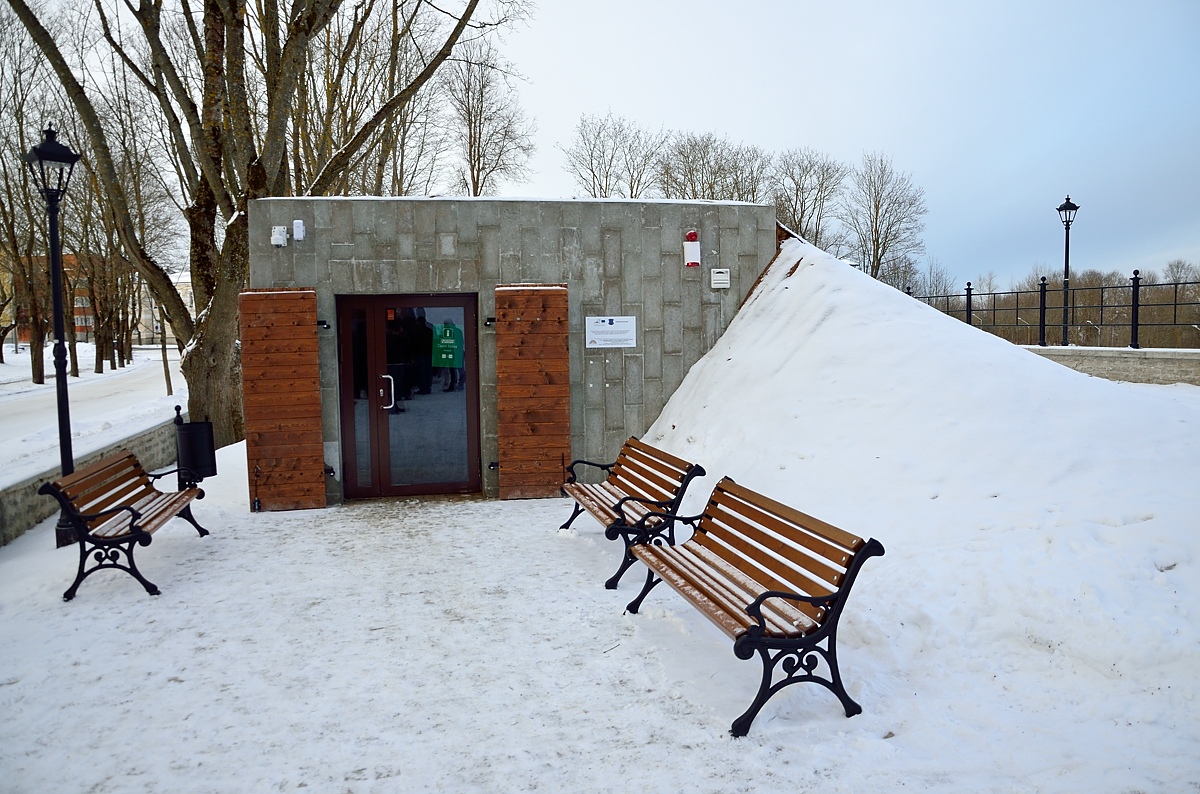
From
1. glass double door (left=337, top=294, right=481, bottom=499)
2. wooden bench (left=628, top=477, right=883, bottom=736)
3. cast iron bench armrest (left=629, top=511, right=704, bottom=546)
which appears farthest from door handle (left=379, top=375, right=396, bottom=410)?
wooden bench (left=628, top=477, right=883, bottom=736)

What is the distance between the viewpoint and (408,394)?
9344 mm

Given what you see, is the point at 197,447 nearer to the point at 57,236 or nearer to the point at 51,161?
the point at 57,236

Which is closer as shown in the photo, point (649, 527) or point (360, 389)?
point (649, 527)

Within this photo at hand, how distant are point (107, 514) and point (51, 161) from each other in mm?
3679

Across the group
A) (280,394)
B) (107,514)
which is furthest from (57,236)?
(107,514)

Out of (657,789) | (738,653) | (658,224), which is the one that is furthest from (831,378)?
(657,789)

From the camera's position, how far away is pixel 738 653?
3.76 meters

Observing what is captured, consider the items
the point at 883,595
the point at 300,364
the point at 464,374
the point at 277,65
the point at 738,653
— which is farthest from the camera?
the point at 277,65

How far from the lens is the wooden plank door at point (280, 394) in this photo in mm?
8625

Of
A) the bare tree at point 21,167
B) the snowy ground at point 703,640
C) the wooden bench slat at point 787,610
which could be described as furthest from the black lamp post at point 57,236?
the bare tree at point 21,167

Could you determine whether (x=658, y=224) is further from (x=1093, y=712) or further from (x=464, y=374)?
(x=1093, y=712)

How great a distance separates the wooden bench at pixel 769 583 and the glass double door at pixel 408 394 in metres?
4.55

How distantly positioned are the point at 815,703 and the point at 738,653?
66 cm

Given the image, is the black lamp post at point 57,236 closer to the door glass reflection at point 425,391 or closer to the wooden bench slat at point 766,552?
the door glass reflection at point 425,391
